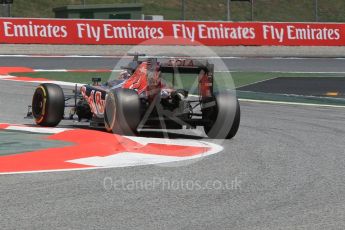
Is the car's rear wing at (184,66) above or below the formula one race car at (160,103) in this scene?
above

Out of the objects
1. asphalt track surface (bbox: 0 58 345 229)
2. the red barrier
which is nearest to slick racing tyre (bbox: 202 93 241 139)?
asphalt track surface (bbox: 0 58 345 229)

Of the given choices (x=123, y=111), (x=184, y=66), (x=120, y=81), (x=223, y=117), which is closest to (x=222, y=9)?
(x=120, y=81)

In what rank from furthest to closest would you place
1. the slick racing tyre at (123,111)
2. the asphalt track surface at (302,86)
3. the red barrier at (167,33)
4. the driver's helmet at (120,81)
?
the red barrier at (167,33) → the asphalt track surface at (302,86) → the driver's helmet at (120,81) → the slick racing tyre at (123,111)

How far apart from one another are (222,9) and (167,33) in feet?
99.8

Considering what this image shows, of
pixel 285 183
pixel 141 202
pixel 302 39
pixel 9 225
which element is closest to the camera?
pixel 9 225

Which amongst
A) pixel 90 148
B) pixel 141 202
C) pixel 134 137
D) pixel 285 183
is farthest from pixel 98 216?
pixel 134 137

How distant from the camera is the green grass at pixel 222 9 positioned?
61.5 m

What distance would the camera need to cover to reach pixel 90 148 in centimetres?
1110

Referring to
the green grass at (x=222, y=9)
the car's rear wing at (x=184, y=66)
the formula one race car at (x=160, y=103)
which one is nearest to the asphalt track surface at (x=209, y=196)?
the formula one race car at (x=160, y=103)

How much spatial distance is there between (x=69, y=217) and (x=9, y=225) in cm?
54

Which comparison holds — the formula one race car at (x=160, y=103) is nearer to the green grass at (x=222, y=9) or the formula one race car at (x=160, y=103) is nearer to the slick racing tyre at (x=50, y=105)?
the slick racing tyre at (x=50, y=105)

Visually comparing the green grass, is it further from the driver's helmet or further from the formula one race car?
the formula one race car

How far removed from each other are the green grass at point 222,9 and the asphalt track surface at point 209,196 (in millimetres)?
50027

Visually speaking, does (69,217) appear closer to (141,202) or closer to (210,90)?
(141,202)
